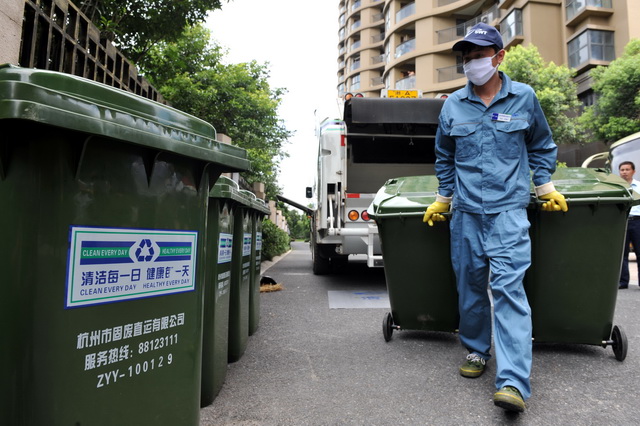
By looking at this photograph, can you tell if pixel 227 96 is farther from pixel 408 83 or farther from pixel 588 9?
pixel 408 83

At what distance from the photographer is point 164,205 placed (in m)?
1.54

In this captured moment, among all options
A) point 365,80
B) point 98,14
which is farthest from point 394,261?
point 365,80

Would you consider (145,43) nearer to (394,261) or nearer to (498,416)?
(394,261)

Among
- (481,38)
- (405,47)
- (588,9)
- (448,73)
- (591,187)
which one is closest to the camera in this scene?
(481,38)

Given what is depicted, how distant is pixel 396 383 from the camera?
255cm

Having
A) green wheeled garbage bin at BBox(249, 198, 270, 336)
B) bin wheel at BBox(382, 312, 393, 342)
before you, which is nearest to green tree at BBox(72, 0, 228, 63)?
green wheeled garbage bin at BBox(249, 198, 270, 336)

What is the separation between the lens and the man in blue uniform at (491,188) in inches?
91.6

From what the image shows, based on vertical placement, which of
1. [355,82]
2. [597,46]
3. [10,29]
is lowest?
[10,29]

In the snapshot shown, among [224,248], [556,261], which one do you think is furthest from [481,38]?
[224,248]

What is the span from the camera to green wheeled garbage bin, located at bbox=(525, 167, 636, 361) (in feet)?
8.70

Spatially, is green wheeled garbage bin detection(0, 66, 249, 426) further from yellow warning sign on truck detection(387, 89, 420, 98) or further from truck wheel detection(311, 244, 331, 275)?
truck wheel detection(311, 244, 331, 275)

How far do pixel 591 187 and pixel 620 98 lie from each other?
854 inches

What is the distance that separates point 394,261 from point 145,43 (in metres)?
5.99

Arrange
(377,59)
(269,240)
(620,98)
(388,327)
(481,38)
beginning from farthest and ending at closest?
(377,59), (620,98), (269,240), (388,327), (481,38)
